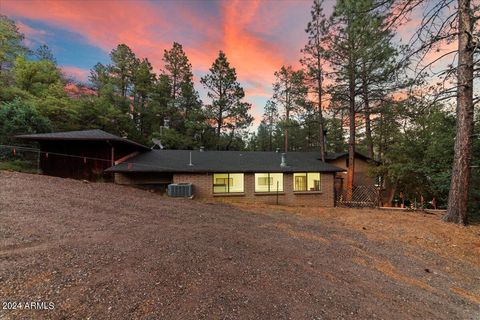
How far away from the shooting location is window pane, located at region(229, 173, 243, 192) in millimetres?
13523

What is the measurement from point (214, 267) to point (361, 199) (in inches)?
538

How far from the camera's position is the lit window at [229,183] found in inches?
531

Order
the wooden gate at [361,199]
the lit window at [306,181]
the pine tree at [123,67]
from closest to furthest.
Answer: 1. the wooden gate at [361,199]
2. the lit window at [306,181]
3. the pine tree at [123,67]

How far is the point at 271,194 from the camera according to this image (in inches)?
536

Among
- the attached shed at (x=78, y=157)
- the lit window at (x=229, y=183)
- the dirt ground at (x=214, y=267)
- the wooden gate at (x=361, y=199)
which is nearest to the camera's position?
the dirt ground at (x=214, y=267)

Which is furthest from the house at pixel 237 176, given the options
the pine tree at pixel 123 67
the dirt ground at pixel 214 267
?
the pine tree at pixel 123 67

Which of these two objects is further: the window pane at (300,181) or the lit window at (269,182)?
the window pane at (300,181)

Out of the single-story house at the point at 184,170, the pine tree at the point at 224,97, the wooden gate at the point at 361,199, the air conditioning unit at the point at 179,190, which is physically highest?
the pine tree at the point at 224,97

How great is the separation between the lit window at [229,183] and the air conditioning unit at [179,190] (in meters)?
1.95

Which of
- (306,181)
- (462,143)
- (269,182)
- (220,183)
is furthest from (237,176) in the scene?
(462,143)

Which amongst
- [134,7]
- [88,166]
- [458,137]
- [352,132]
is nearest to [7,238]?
[88,166]

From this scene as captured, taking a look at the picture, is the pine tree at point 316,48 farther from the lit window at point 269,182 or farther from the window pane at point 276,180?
the lit window at point 269,182

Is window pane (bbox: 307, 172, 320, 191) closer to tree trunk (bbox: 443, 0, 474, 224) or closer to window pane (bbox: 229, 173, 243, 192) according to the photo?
window pane (bbox: 229, 173, 243, 192)

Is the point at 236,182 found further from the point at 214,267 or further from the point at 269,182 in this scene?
the point at 214,267
